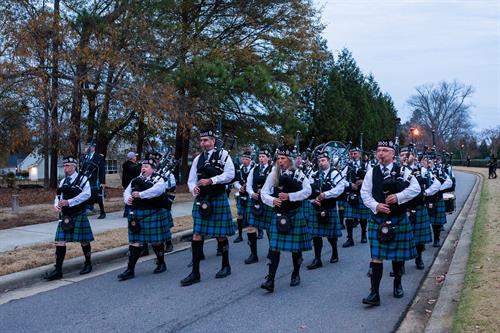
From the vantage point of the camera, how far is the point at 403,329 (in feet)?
16.3

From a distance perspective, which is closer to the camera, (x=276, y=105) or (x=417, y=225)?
A: (x=417, y=225)

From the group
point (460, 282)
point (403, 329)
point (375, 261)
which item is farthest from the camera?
point (460, 282)

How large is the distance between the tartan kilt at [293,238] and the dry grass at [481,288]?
184 cm

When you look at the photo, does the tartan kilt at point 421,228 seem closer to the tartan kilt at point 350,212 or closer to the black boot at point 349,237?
the black boot at point 349,237

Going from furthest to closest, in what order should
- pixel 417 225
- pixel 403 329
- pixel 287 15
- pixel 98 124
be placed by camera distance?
pixel 287 15 < pixel 98 124 < pixel 417 225 < pixel 403 329

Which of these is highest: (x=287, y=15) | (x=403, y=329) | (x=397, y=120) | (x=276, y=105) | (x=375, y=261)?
(x=287, y=15)

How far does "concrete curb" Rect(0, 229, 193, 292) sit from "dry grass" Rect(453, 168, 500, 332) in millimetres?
4987

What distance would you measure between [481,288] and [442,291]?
0.49 m

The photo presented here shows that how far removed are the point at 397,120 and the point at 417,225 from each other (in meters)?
1.49

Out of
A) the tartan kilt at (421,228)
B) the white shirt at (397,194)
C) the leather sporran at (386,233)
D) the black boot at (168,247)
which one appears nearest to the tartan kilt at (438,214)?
the tartan kilt at (421,228)

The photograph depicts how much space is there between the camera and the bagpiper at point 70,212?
22.7 ft

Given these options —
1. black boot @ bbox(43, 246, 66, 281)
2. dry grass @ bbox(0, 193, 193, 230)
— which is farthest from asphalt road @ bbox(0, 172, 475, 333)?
dry grass @ bbox(0, 193, 193, 230)

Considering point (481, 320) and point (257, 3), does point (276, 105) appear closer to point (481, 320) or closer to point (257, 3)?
point (257, 3)

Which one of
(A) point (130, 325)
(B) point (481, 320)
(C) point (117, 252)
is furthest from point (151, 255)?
(B) point (481, 320)
